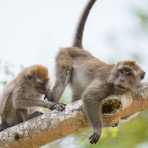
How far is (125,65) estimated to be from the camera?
8.15 meters

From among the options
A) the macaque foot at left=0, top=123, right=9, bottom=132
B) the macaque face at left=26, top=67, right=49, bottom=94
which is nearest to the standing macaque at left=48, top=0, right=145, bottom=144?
the macaque face at left=26, top=67, right=49, bottom=94

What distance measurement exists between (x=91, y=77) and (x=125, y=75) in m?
0.61

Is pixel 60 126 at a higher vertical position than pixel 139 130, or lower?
higher

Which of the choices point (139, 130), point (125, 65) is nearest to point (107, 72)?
point (125, 65)

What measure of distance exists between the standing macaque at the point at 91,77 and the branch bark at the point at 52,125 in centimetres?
21

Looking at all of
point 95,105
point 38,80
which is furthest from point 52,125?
point 38,80

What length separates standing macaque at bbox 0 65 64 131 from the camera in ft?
27.4

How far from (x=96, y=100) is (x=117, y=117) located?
54cm

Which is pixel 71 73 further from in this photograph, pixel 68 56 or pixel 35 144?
pixel 35 144

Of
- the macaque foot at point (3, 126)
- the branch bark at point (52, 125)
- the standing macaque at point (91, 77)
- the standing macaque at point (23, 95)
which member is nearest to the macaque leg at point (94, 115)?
the standing macaque at point (91, 77)

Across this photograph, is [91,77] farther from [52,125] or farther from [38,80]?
[52,125]

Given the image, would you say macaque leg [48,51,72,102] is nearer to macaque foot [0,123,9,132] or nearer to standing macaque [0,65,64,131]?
standing macaque [0,65,64,131]

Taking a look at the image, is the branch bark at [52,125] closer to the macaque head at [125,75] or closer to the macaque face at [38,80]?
the macaque head at [125,75]

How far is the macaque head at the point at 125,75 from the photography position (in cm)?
794
